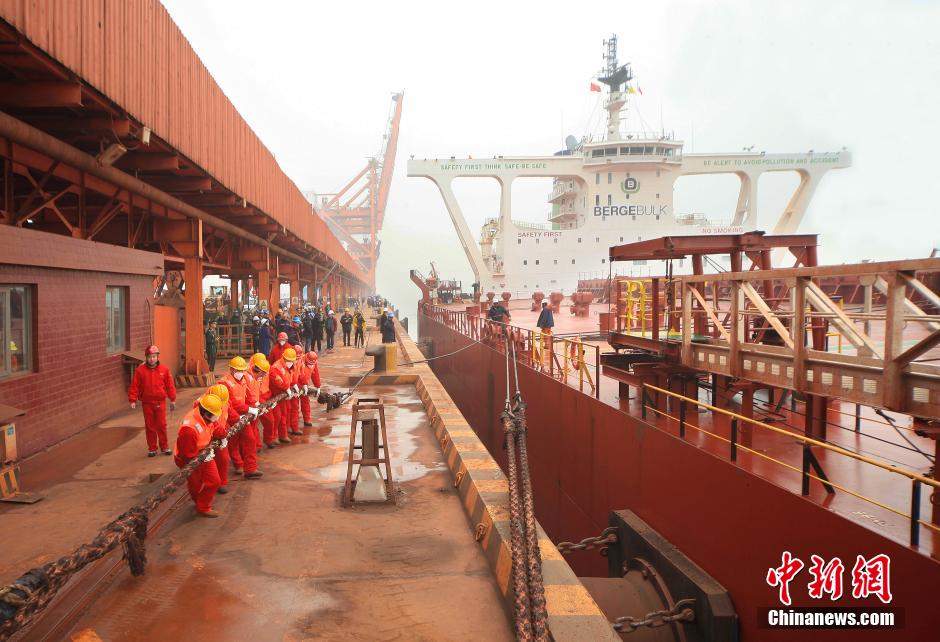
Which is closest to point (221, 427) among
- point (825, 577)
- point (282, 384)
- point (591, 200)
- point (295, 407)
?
point (282, 384)

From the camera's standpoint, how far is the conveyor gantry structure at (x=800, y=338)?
369cm

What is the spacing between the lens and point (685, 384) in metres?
6.99

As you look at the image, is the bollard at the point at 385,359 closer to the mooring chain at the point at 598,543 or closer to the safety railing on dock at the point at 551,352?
the safety railing on dock at the point at 551,352

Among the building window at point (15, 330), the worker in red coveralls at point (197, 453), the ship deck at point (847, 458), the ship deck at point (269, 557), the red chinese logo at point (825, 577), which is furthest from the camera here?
the building window at point (15, 330)

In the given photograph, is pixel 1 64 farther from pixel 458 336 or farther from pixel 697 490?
pixel 458 336

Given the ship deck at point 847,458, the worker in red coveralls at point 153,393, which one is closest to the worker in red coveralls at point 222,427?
the worker in red coveralls at point 153,393

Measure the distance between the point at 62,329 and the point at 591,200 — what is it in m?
25.4

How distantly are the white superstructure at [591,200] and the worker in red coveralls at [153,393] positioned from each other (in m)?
23.5

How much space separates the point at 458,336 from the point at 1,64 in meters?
15.8

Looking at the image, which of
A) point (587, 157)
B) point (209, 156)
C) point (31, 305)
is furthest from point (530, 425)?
point (587, 157)

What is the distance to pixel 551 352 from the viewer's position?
9555 millimetres

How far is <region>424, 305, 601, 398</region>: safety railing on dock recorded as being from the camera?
850 cm

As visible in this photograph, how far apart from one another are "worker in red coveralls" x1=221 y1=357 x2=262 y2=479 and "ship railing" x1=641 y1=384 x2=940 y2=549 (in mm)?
4382

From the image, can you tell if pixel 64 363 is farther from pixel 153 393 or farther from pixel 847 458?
pixel 847 458
